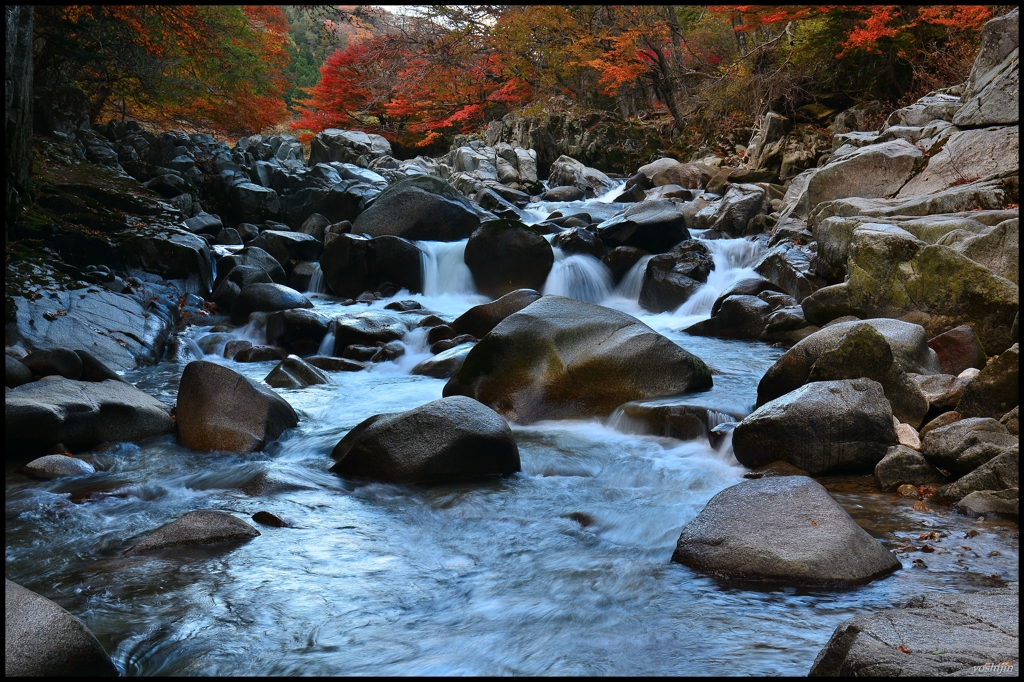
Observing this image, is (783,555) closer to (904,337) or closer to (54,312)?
(904,337)

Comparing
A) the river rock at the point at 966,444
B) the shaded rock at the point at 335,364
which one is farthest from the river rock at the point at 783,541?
the shaded rock at the point at 335,364

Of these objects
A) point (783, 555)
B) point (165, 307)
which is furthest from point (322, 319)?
point (783, 555)

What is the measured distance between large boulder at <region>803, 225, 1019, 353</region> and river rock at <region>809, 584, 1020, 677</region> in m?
4.61

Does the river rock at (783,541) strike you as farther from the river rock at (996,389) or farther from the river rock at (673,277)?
the river rock at (673,277)

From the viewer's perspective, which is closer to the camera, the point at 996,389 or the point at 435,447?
the point at 996,389

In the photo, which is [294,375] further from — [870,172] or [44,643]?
[870,172]

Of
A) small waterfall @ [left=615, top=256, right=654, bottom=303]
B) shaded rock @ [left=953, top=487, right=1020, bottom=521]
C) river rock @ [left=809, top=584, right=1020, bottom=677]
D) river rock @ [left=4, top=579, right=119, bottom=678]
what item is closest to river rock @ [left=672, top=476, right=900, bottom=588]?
river rock @ [left=809, top=584, right=1020, bottom=677]

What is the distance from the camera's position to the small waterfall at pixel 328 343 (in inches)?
366

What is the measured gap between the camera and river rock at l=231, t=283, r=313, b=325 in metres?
10.4

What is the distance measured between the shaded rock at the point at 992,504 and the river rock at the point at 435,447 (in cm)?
277

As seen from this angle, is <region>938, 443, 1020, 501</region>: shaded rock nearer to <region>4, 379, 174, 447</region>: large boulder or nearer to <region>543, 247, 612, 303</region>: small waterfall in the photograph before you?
<region>4, 379, 174, 447</region>: large boulder

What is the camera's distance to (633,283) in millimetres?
11594

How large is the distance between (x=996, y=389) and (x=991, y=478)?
2.79ft

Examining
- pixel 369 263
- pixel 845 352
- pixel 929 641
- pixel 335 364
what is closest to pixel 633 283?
pixel 369 263
